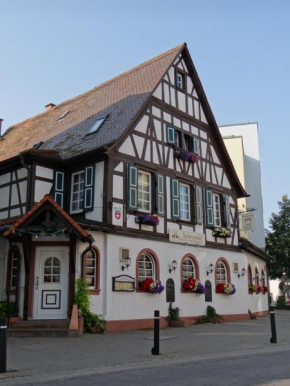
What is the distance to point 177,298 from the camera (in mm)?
18609

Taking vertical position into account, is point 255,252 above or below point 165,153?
below

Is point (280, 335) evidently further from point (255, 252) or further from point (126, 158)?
point (255, 252)

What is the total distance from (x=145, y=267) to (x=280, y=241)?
72.6 feet

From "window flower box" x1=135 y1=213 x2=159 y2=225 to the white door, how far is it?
324 cm

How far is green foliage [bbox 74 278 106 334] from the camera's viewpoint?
14.6 metres

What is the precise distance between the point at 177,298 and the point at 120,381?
38.0ft

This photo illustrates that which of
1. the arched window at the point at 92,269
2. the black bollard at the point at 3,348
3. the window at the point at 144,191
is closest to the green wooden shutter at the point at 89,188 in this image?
the arched window at the point at 92,269

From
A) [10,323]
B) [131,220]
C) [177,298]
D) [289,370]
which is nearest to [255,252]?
[177,298]

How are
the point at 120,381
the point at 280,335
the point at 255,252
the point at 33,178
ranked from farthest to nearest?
the point at 255,252, the point at 33,178, the point at 280,335, the point at 120,381

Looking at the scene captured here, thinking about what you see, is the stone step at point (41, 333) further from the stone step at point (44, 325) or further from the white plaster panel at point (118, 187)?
the white plaster panel at point (118, 187)

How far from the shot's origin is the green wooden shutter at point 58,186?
17641mm

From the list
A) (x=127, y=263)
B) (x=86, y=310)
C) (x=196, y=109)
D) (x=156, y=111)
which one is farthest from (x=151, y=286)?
(x=196, y=109)

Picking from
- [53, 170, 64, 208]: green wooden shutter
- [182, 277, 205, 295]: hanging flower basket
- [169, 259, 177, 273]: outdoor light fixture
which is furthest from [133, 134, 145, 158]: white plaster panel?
[182, 277, 205, 295]: hanging flower basket

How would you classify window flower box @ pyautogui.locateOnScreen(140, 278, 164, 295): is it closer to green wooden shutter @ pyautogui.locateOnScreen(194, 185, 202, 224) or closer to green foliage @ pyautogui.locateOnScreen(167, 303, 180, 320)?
green foliage @ pyautogui.locateOnScreen(167, 303, 180, 320)
